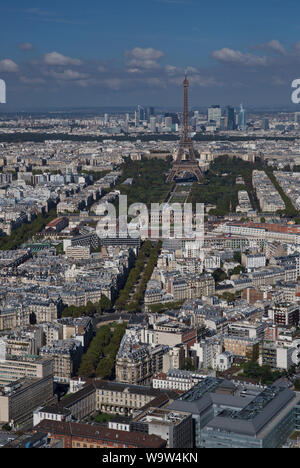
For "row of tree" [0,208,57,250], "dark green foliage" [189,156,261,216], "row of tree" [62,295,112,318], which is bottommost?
"row of tree" [62,295,112,318]

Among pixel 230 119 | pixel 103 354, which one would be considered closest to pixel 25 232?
pixel 103 354

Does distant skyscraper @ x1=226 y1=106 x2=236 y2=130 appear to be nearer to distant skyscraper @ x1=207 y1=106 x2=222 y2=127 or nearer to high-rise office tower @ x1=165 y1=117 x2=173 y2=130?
distant skyscraper @ x1=207 y1=106 x2=222 y2=127

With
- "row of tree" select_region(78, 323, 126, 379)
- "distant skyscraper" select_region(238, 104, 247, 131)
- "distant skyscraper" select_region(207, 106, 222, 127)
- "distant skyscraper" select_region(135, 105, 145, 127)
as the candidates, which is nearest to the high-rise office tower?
"distant skyscraper" select_region(207, 106, 222, 127)

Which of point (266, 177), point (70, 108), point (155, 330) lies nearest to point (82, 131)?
point (266, 177)

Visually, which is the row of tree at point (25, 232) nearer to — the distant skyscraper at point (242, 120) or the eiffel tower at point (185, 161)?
the eiffel tower at point (185, 161)

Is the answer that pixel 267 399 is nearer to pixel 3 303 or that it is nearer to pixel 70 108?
pixel 3 303

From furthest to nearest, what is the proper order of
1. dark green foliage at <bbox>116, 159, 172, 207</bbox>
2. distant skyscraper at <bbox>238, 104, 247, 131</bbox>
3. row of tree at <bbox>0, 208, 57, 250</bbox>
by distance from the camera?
1. distant skyscraper at <bbox>238, 104, 247, 131</bbox>
2. dark green foliage at <bbox>116, 159, 172, 207</bbox>
3. row of tree at <bbox>0, 208, 57, 250</bbox>

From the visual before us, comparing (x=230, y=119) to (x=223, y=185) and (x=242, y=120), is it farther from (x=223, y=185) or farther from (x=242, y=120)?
(x=223, y=185)

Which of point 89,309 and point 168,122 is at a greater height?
point 168,122

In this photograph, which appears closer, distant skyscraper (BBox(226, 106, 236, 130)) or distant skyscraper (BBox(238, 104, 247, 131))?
distant skyscraper (BBox(226, 106, 236, 130))
